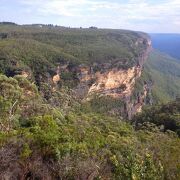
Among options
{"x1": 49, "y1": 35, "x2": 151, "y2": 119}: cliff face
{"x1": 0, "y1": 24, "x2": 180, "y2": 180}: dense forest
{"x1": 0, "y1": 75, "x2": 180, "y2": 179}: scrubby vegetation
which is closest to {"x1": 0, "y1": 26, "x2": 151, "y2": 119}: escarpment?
{"x1": 49, "y1": 35, "x2": 151, "y2": 119}: cliff face

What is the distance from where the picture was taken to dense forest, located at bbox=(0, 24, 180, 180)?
2372 centimetres

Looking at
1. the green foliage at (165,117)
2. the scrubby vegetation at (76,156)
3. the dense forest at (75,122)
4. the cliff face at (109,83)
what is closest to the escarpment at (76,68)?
the cliff face at (109,83)

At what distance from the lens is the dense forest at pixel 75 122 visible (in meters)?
23.7

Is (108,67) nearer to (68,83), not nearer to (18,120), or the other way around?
(68,83)

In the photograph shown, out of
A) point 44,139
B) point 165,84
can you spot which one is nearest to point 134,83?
point 165,84

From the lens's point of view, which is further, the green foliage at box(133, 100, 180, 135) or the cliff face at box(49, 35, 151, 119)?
the cliff face at box(49, 35, 151, 119)

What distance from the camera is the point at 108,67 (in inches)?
3755

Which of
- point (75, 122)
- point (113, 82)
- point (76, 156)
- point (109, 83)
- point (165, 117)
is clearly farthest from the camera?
point (113, 82)

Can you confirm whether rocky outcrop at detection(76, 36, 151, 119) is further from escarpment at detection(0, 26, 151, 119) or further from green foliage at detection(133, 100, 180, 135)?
green foliage at detection(133, 100, 180, 135)

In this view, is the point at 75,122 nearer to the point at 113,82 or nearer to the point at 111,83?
the point at 111,83

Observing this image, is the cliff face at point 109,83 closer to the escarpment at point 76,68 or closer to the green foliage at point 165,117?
the escarpment at point 76,68

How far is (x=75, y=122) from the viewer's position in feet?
133

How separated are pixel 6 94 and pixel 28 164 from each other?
1649 cm

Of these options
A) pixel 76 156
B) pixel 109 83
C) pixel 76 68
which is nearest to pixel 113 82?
pixel 109 83
